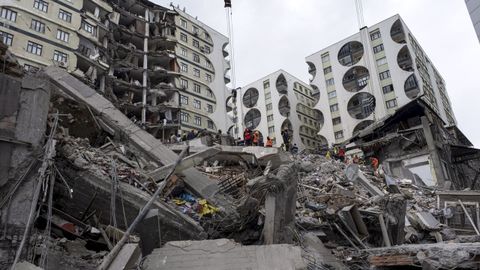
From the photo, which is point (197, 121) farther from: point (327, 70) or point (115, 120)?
point (115, 120)

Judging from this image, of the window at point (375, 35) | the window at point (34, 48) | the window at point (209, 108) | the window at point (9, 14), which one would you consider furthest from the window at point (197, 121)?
the window at point (375, 35)

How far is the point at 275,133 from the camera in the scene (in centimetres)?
5141

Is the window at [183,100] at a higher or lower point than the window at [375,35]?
lower

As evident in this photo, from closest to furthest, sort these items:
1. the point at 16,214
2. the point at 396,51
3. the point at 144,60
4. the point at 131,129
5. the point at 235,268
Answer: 1. the point at 16,214
2. the point at 235,268
3. the point at 131,129
4. the point at 144,60
5. the point at 396,51

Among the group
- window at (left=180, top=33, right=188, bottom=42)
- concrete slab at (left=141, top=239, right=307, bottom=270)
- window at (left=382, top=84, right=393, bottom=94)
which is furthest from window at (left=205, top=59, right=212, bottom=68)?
concrete slab at (left=141, top=239, right=307, bottom=270)

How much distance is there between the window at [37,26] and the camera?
24.4m

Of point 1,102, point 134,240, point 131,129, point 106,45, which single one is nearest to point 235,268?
point 134,240

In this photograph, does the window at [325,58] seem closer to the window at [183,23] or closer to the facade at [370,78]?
the facade at [370,78]

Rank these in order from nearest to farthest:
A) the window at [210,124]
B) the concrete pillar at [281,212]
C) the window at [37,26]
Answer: the concrete pillar at [281,212] → the window at [37,26] → the window at [210,124]

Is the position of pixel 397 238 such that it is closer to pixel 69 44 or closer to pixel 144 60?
pixel 69 44

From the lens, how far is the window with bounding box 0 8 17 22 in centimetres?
2286

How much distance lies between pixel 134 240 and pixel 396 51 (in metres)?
42.6

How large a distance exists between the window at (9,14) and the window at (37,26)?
3.94 feet

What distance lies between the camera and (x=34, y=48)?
24234 millimetres
